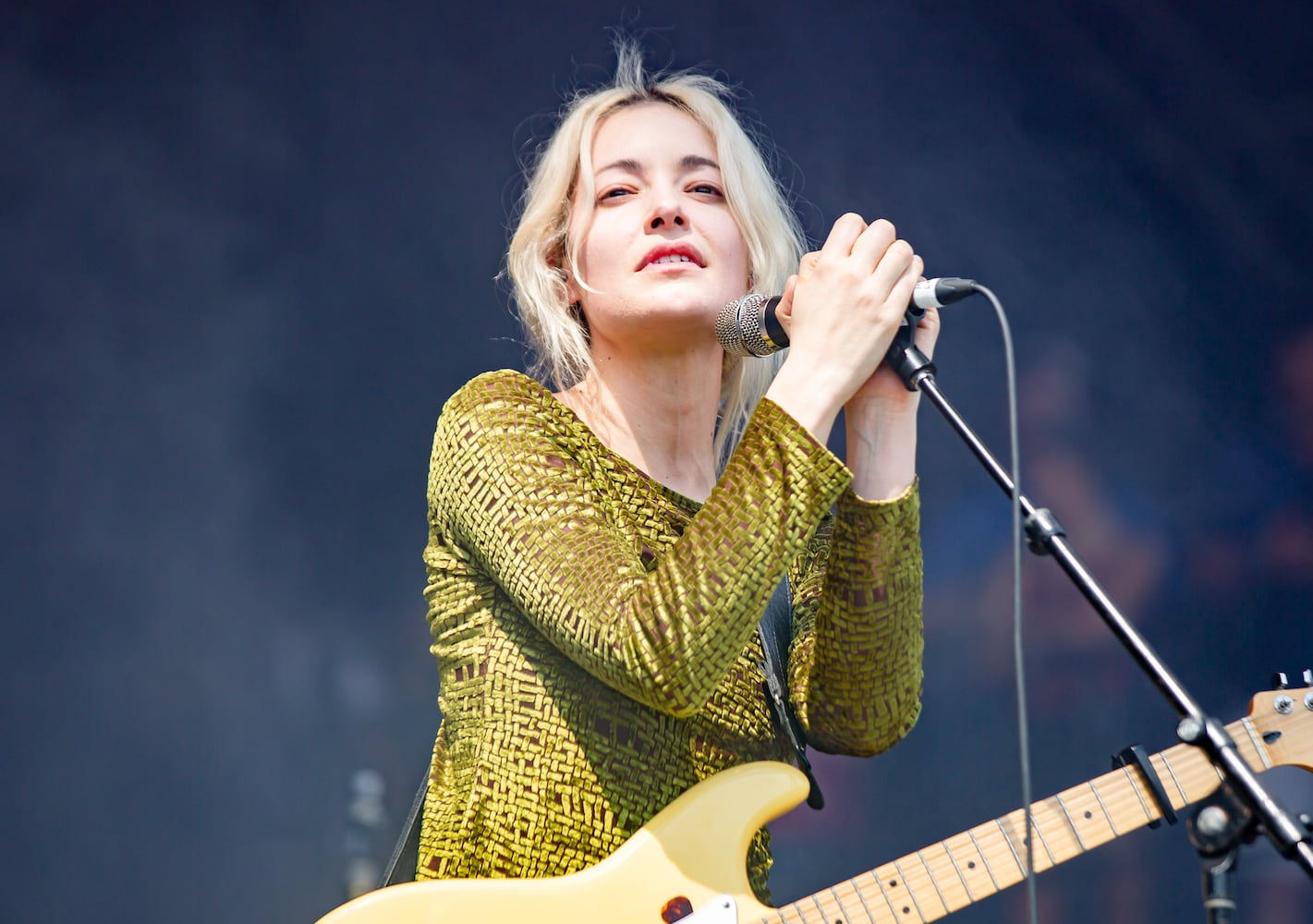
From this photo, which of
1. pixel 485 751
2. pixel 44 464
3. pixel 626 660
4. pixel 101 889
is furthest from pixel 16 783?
pixel 626 660

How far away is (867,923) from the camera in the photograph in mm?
1450

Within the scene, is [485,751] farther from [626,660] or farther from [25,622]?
[25,622]

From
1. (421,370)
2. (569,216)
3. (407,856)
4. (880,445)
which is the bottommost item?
(407,856)

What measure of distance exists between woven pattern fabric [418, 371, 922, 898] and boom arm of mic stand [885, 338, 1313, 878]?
16 centimetres

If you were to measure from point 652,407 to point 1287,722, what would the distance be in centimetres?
97

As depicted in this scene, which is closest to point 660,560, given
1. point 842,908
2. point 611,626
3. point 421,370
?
point 611,626

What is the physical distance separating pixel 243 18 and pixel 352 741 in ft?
6.04

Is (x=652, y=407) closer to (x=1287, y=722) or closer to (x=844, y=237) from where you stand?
(x=844, y=237)

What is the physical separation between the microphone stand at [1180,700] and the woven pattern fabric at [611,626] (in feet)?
0.55

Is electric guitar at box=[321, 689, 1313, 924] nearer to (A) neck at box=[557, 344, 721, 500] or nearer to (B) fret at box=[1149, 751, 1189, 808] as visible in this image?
(B) fret at box=[1149, 751, 1189, 808]

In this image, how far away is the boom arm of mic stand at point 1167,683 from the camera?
3.56 ft

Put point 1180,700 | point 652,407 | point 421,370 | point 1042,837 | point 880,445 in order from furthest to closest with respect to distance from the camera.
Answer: point 421,370 → point 652,407 → point 880,445 → point 1042,837 → point 1180,700

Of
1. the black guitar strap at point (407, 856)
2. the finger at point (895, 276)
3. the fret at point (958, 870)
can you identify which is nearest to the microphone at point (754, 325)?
the finger at point (895, 276)

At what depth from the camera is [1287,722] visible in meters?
1.45
